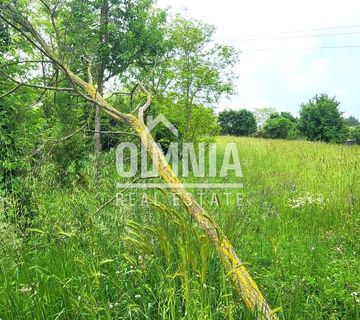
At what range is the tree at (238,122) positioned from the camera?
3747 cm

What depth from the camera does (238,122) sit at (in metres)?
37.8

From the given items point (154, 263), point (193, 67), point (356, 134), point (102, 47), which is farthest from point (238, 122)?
point (154, 263)

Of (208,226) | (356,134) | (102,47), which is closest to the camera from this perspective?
(208,226)

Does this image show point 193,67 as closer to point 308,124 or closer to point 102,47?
point 102,47

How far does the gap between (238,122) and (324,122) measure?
9.51 m

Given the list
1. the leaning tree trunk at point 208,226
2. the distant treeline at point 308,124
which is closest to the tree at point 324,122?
the distant treeline at point 308,124

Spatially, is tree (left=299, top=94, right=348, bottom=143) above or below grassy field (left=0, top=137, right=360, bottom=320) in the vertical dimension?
above

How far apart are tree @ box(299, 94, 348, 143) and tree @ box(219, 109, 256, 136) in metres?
6.42

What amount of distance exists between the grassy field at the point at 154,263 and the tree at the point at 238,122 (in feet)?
111

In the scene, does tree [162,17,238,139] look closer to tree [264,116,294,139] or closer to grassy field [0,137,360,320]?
grassy field [0,137,360,320]

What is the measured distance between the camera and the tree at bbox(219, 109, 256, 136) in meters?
37.5

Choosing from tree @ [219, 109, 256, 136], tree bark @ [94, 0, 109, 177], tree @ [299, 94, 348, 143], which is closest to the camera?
tree bark @ [94, 0, 109, 177]

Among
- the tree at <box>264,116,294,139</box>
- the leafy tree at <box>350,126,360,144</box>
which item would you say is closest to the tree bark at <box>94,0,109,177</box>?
the tree at <box>264,116,294,139</box>

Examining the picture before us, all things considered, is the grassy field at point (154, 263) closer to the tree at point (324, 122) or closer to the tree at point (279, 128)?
the tree at point (324, 122)
